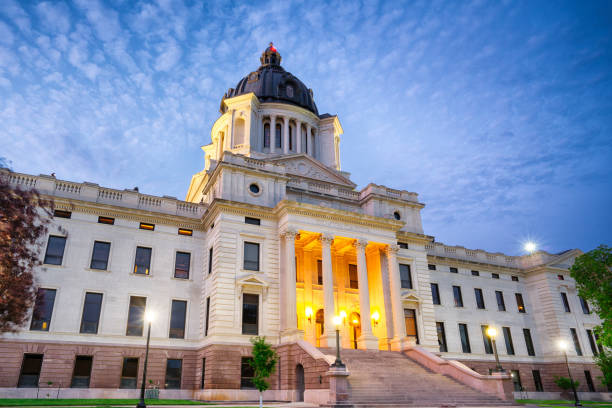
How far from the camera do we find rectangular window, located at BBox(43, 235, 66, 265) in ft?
96.9

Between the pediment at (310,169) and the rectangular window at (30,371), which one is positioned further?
the pediment at (310,169)

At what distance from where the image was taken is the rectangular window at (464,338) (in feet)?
135

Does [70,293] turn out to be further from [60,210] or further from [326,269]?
[326,269]

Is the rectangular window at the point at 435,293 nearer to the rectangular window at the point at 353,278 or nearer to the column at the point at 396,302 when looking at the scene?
the column at the point at 396,302

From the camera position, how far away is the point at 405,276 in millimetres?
37250

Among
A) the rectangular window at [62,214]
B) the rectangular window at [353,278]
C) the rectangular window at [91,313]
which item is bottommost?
the rectangular window at [91,313]

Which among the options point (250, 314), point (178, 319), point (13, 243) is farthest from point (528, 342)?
point (13, 243)

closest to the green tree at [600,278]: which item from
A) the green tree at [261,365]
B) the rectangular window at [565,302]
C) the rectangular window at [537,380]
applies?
the rectangular window at [537,380]

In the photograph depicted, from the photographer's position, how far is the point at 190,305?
31781 millimetres

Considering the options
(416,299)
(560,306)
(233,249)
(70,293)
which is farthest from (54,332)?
(560,306)

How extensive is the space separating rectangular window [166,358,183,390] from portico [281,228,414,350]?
7.64m

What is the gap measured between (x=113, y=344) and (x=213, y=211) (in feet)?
35.8

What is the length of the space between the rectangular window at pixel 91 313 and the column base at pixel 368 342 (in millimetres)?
17571

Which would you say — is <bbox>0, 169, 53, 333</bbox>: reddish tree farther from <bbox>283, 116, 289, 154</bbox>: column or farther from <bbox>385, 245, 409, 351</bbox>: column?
<bbox>283, 116, 289, 154</bbox>: column
